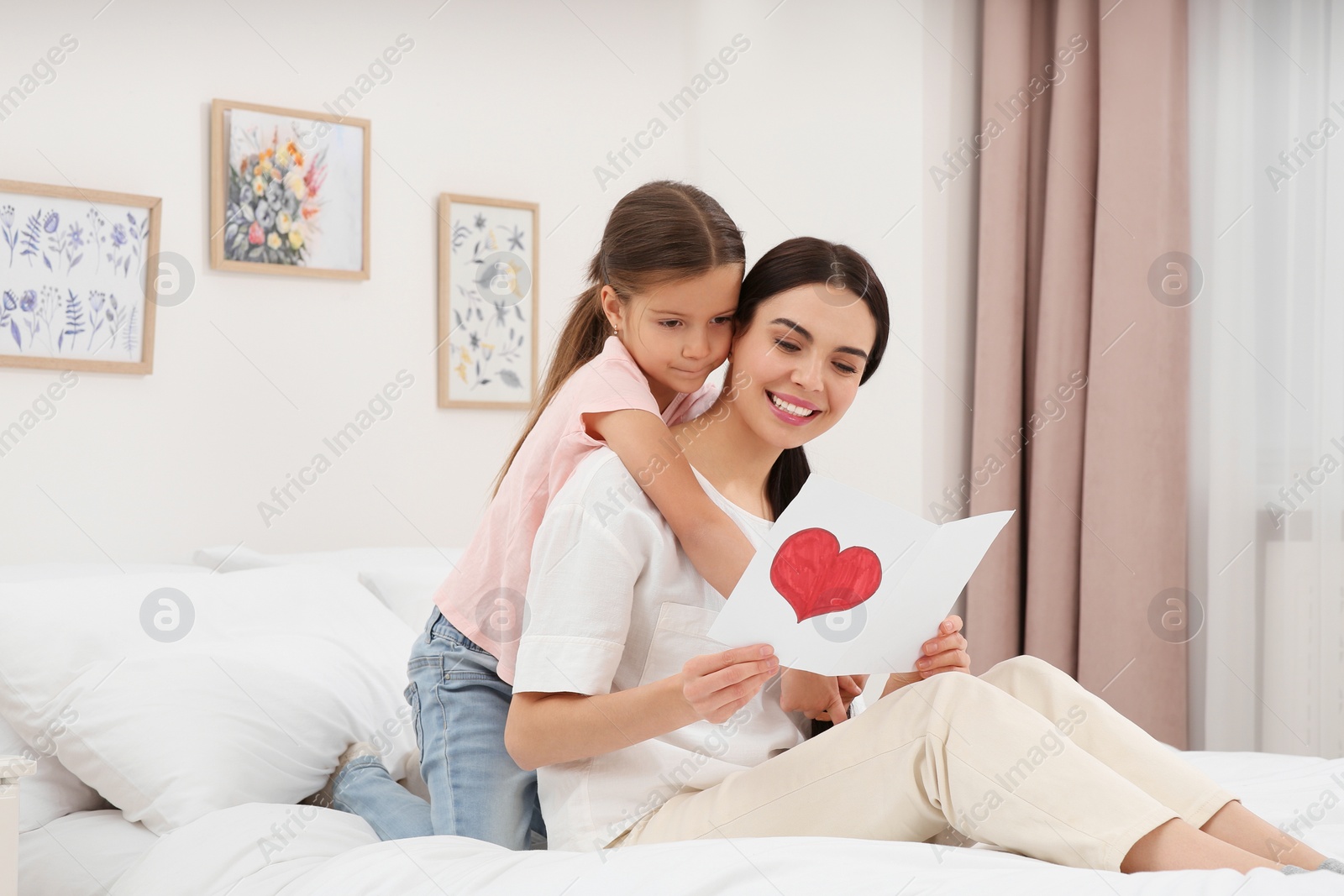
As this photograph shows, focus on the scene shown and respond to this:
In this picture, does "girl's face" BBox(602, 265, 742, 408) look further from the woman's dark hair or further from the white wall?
the white wall

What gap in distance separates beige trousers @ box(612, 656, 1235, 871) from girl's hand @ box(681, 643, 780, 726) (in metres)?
0.11

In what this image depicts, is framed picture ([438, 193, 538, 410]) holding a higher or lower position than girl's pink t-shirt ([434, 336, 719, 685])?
higher

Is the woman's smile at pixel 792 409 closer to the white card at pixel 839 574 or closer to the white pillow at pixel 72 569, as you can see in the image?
the white card at pixel 839 574

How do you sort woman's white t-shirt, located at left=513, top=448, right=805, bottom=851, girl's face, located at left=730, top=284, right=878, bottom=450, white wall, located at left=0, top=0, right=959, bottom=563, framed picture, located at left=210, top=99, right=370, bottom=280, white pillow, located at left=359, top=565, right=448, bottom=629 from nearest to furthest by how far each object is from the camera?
woman's white t-shirt, located at left=513, top=448, right=805, bottom=851 < girl's face, located at left=730, top=284, right=878, bottom=450 < white pillow, located at left=359, top=565, right=448, bottom=629 < white wall, located at left=0, top=0, right=959, bottom=563 < framed picture, located at left=210, top=99, right=370, bottom=280

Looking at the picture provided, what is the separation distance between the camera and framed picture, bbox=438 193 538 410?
2426mm

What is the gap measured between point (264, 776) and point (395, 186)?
1.36 m

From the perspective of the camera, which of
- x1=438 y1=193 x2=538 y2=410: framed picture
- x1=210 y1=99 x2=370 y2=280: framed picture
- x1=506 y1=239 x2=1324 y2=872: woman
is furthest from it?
x1=438 y1=193 x2=538 y2=410: framed picture

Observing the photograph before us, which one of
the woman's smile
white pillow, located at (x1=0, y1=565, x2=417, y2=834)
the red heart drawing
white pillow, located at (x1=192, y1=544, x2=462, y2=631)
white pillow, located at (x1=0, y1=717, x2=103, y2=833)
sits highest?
the woman's smile

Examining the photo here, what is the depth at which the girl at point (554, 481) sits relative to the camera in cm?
127

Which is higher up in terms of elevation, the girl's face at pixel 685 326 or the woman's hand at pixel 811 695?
the girl's face at pixel 685 326

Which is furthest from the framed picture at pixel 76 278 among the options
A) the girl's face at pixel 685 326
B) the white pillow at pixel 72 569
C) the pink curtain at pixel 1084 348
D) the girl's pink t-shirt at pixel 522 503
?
the pink curtain at pixel 1084 348

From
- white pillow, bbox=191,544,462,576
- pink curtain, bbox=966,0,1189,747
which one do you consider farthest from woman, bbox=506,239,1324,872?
pink curtain, bbox=966,0,1189,747

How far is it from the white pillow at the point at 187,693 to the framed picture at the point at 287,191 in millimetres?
780

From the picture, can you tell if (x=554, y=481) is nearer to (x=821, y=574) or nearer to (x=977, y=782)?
(x=821, y=574)
